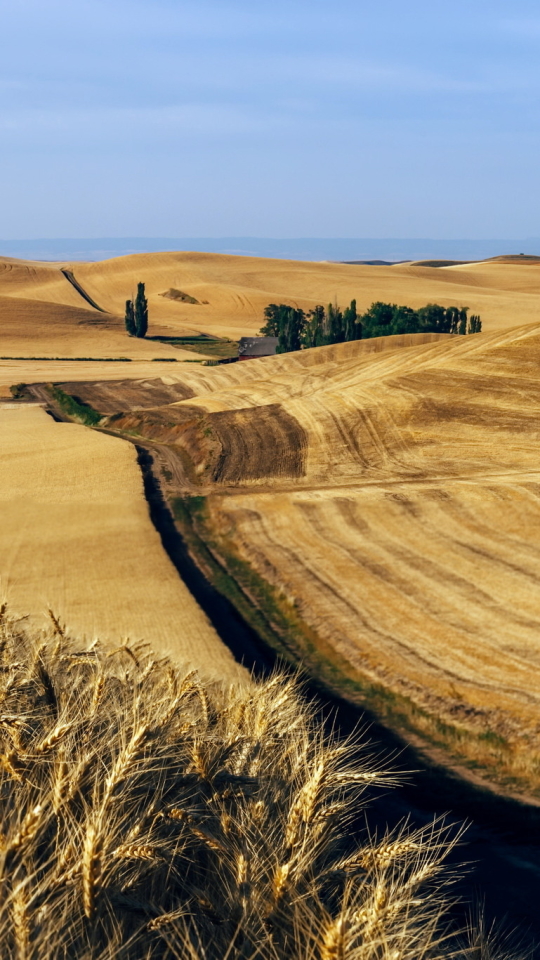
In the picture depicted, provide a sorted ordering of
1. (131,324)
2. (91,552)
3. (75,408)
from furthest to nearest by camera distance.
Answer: (131,324)
(75,408)
(91,552)

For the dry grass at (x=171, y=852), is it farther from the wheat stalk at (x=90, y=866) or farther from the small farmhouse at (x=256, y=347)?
the small farmhouse at (x=256, y=347)

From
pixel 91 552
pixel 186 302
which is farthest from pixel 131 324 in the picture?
pixel 91 552

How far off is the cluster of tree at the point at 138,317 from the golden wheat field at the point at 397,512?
56371 millimetres

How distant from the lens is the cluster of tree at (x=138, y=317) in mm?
132375

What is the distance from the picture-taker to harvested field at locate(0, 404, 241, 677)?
91.2 feet

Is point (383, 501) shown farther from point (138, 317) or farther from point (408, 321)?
point (138, 317)

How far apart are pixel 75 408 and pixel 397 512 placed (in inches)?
1615

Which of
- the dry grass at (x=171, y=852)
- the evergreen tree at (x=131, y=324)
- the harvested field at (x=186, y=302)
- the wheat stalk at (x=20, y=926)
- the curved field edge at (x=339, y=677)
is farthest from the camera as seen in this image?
the evergreen tree at (x=131, y=324)

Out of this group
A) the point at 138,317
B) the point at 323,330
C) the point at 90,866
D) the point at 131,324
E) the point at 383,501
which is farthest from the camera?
the point at 131,324

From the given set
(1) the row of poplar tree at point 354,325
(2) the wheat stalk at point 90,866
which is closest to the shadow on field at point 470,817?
(2) the wheat stalk at point 90,866

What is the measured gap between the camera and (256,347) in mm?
111438

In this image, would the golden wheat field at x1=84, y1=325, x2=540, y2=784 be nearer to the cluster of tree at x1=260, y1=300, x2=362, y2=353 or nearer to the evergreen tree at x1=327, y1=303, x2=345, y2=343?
the evergreen tree at x1=327, y1=303, x2=345, y2=343

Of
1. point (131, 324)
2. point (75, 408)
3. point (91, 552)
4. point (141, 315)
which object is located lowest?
point (75, 408)

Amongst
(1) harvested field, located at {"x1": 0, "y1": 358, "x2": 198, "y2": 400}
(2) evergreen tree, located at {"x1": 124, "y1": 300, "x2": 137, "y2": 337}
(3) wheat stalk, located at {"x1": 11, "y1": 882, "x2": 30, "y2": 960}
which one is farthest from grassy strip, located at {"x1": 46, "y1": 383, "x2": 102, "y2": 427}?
(3) wheat stalk, located at {"x1": 11, "y1": 882, "x2": 30, "y2": 960}
